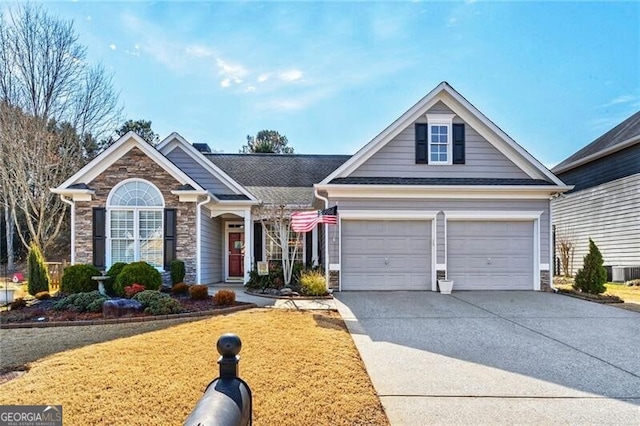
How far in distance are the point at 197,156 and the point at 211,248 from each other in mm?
3363

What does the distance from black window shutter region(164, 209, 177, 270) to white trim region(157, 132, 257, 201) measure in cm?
250

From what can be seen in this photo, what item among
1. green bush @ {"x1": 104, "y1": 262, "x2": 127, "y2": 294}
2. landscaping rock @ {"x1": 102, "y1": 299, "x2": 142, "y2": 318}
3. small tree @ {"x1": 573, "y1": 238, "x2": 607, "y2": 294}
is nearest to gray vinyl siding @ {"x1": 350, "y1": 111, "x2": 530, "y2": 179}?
small tree @ {"x1": 573, "y1": 238, "x2": 607, "y2": 294}

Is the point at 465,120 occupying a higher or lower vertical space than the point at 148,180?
higher

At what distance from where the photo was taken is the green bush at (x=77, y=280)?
1029 centimetres

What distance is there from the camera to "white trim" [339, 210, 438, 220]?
11.7 m

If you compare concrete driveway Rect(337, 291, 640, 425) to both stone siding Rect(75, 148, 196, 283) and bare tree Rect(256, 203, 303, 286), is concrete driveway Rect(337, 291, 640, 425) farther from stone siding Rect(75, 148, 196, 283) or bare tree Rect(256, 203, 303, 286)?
stone siding Rect(75, 148, 196, 283)

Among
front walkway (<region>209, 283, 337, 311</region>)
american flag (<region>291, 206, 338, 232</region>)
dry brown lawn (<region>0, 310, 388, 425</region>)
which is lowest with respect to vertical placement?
front walkway (<region>209, 283, 337, 311</region>)

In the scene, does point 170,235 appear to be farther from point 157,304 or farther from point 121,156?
point 157,304

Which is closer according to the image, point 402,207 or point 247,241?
point 402,207

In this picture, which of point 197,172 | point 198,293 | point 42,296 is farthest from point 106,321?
point 197,172

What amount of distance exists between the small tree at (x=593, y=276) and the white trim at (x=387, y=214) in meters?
4.63

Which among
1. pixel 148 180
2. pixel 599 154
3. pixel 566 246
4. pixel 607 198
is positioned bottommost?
pixel 566 246

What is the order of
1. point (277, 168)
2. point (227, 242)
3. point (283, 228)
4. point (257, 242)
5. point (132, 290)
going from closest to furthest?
point (132, 290)
point (283, 228)
point (257, 242)
point (227, 242)
point (277, 168)

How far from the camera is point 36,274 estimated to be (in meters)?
11.0
